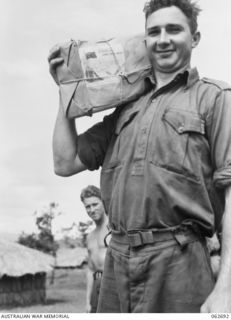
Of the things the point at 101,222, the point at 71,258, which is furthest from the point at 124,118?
the point at 71,258

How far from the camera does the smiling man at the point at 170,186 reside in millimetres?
2314

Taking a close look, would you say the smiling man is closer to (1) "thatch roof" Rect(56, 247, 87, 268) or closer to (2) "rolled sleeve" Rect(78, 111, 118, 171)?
(2) "rolled sleeve" Rect(78, 111, 118, 171)

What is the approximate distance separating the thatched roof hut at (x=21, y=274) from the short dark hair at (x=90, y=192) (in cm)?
1121

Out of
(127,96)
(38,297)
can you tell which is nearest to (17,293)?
(38,297)

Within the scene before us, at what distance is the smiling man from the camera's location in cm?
231

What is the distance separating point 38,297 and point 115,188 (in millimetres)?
18817

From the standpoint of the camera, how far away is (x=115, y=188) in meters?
2.45

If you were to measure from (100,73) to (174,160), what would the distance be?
23.2 inches

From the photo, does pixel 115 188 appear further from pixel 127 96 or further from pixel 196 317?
pixel 196 317

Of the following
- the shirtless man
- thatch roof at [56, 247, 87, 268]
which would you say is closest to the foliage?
thatch roof at [56, 247, 87, 268]

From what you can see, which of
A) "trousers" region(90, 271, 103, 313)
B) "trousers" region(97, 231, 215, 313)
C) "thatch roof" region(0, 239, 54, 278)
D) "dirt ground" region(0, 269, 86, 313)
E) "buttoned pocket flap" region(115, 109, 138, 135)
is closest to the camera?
"trousers" region(97, 231, 215, 313)

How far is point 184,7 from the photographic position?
99.8 inches

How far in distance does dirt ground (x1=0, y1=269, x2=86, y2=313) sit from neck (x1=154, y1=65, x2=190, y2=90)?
15760mm

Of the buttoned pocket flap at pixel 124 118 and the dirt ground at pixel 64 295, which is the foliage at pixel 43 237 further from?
the buttoned pocket flap at pixel 124 118
